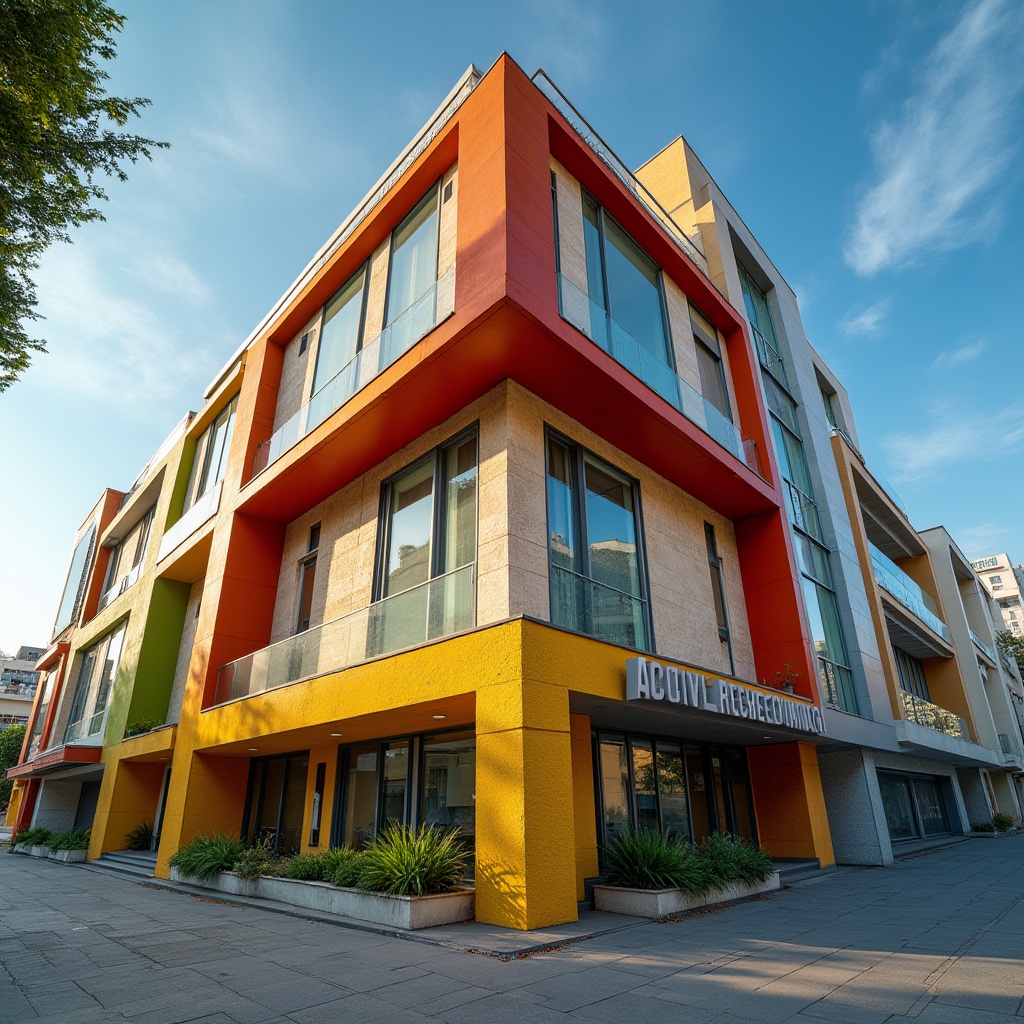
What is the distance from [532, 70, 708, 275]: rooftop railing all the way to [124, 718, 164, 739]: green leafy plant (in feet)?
59.1

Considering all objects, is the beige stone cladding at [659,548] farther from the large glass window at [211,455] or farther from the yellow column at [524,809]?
the large glass window at [211,455]

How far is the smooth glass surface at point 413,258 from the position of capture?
41.4 feet

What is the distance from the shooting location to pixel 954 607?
29.1 m

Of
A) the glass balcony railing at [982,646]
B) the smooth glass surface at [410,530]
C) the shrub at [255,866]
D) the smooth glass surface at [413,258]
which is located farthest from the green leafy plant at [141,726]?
the glass balcony railing at [982,646]

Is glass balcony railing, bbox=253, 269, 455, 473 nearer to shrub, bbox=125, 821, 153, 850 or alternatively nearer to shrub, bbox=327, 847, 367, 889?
shrub, bbox=327, 847, 367, 889

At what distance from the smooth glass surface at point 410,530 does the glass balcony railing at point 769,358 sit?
11.9 metres

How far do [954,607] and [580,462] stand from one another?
26.1 meters

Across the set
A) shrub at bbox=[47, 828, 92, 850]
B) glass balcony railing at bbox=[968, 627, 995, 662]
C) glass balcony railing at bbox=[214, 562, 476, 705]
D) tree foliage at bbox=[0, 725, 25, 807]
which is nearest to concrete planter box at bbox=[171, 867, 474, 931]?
glass balcony railing at bbox=[214, 562, 476, 705]

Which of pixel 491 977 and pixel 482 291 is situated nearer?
pixel 491 977

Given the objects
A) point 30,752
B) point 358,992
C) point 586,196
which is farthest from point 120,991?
point 30,752

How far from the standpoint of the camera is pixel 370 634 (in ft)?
35.7

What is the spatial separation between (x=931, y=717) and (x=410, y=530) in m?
19.2

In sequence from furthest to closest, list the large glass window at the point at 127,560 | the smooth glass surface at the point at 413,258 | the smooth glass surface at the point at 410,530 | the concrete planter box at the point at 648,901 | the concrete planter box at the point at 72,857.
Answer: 1. the large glass window at the point at 127,560
2. the concrete planter box at the point at 72,857
3. the smooth glass surface at the point at 413,258
4. the smooth glass surface at the point at 410,530
5. the concrete planter box at the point at 648,901

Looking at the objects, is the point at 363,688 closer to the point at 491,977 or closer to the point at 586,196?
the point at 491,977
